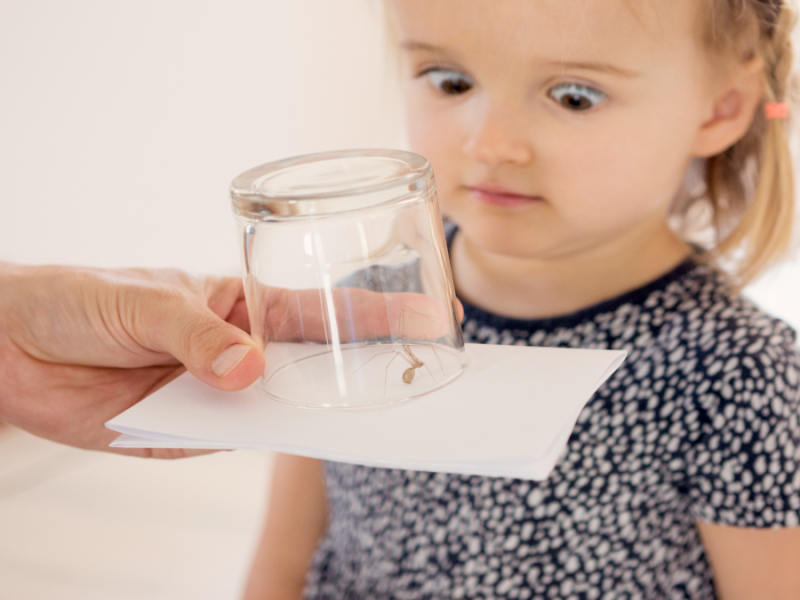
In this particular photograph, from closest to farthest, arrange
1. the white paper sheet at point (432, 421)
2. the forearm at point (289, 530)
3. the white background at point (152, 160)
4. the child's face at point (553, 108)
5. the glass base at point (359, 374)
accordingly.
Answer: the white paper sheet at point (432, 421) < the glass base at point (359, 374) < the child's face at point (553, 108) < the forearm at point (289, 530) < the white background at point (152, 160)

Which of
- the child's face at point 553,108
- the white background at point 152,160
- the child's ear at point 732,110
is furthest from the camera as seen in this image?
the white background at point 152,160

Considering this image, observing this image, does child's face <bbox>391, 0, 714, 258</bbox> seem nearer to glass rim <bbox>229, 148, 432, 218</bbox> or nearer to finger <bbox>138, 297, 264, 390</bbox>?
glass rim <bbox>229, 148, 432, 218</bbox>

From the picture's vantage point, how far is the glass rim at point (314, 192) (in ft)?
1.71

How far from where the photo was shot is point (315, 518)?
1.04 m

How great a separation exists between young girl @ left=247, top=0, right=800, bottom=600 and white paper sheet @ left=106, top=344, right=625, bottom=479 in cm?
25

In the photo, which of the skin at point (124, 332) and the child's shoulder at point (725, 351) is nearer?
the skin at point (124, 332)

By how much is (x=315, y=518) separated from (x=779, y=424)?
60cm

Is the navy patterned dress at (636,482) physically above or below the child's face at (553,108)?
below

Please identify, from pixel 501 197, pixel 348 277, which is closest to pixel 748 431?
pixel 501 197

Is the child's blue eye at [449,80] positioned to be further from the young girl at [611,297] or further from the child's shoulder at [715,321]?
the child's shoulder at [715,321]

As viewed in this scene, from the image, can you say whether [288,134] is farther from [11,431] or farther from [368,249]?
[368,249]

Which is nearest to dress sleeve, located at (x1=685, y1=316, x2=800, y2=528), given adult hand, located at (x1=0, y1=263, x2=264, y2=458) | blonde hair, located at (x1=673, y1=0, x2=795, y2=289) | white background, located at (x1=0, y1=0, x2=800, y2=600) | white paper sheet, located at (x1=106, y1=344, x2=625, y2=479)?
blonde hair, located at (x1=673, y1=0, x2=795, y2=289)

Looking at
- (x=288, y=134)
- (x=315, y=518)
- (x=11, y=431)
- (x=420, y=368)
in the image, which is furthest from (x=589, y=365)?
(x=11, y=431)

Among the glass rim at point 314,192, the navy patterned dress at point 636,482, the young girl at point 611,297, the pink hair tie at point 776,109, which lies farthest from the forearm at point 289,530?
the pink hair tie at point 776,109
